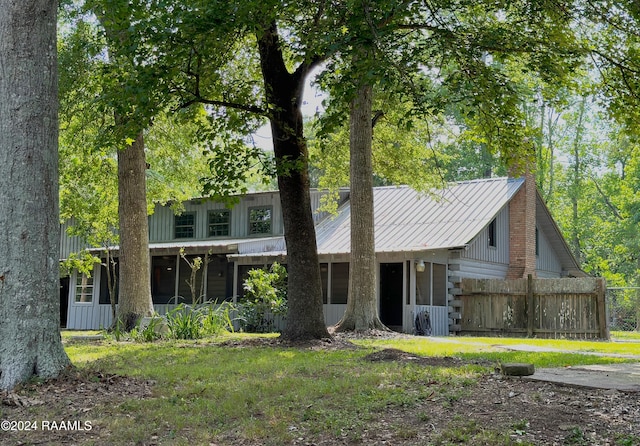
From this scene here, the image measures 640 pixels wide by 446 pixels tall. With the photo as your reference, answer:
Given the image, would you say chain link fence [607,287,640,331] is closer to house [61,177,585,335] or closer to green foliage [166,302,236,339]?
house [61,177,585,335]

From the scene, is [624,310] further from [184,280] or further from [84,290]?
[84,290]

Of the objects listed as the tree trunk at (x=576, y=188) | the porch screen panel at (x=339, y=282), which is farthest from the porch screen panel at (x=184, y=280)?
the tree trunk at (x=576, y=188)

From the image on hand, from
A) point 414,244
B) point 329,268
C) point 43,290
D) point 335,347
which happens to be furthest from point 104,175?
point 43,290

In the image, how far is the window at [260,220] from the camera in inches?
1011

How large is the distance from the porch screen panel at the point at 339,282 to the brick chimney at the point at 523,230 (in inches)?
222

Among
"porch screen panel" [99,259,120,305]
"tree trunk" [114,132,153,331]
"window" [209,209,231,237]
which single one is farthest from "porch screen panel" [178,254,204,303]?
A: "tree trunk" [114,132,153,331]

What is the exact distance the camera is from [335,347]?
1232 cm

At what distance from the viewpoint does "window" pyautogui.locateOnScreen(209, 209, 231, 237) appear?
26.4m

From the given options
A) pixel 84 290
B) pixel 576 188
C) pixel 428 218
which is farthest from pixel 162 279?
pixel 576 188

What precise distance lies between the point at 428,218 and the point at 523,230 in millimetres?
3383

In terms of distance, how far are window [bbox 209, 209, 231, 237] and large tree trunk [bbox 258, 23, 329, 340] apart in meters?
13.6

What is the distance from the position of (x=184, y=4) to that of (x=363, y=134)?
7733mm

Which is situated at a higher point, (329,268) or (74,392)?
(329,268)

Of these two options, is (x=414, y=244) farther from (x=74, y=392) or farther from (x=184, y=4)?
(x=74, y=392)
